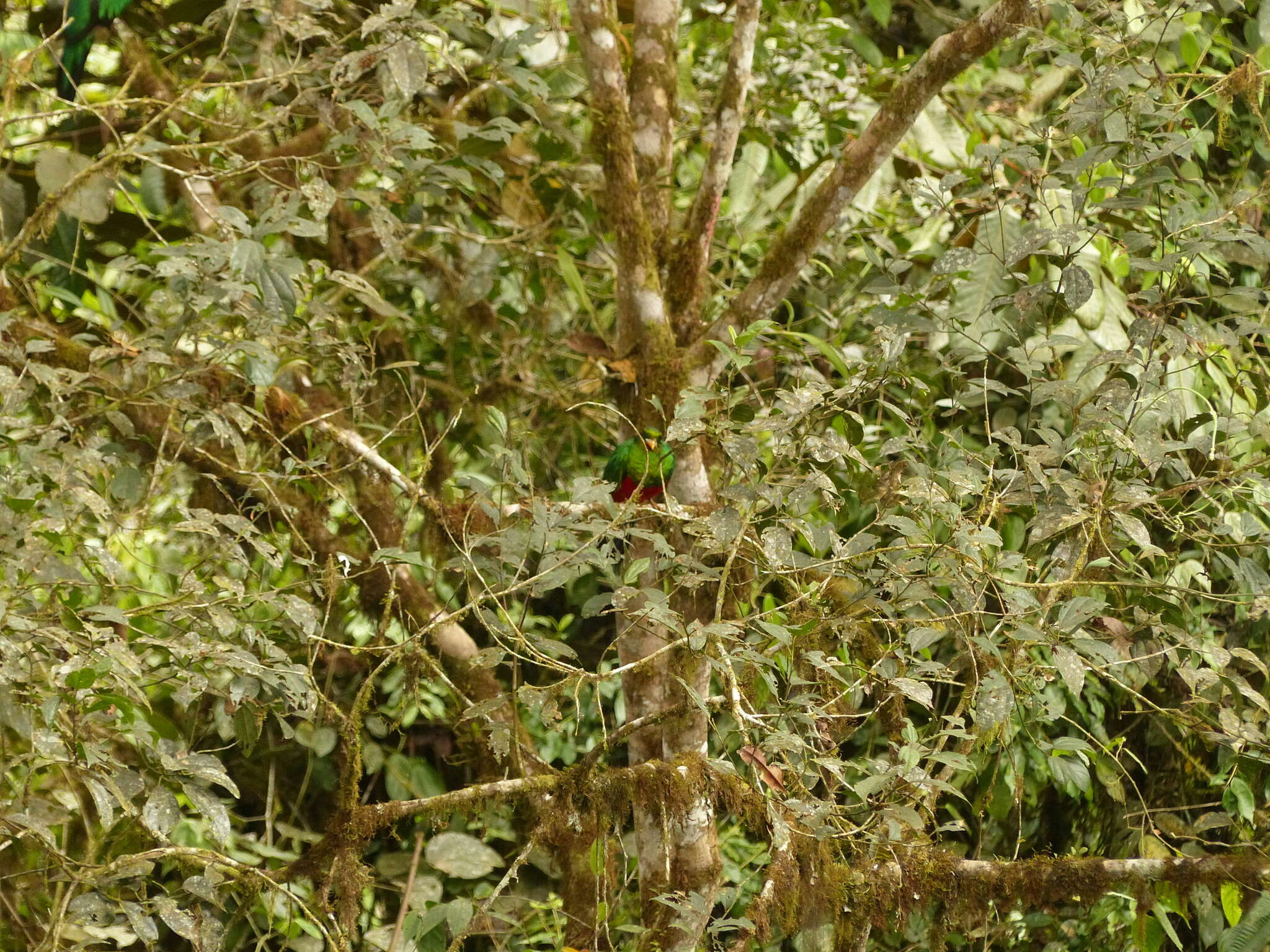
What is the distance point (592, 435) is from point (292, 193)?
102 centimetres

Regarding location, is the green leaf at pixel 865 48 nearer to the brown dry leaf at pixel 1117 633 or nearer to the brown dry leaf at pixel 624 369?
the brown dry leaf at pixel 624 369

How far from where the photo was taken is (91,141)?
9.77ft

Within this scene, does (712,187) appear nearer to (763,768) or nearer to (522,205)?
(522,205)

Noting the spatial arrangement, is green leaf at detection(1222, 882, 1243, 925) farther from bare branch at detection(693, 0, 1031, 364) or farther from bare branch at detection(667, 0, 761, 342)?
bare branch at detection(667, 0, 761, 342)

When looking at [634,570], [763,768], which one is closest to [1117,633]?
[763,768]

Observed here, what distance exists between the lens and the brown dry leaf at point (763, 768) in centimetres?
161

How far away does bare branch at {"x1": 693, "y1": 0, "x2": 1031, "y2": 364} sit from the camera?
79.8 inches

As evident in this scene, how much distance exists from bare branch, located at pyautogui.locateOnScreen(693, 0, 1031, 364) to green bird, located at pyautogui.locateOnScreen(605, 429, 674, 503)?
0.66 ft

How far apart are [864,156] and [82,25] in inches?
70.4

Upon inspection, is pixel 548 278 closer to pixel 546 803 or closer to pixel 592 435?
pixel 592 435

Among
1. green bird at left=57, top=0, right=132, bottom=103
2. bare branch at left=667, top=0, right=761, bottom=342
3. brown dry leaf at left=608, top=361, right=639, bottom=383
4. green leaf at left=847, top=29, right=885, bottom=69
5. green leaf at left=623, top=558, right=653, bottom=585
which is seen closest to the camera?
green leaf at left=623, top=558, right=653, bottom=585

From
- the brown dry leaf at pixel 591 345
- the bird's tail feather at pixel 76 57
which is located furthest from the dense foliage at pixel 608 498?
the bird's tail feather at pixel 76 57

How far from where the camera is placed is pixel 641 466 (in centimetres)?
215

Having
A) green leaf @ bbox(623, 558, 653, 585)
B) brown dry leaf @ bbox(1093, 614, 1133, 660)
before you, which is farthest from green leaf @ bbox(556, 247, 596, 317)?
brown dry leaf @ bbox(1093, 614, 1133, 660)
